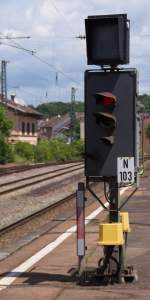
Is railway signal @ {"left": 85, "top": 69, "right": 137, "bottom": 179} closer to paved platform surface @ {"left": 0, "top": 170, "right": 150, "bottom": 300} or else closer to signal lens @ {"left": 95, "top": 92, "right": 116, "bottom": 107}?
signal lens @ {"left": 95, "top": 92, "right": 116, "bottom": 107}

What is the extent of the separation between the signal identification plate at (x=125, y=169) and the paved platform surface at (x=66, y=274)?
4.03 feet

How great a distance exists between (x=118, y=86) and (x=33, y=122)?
104 metres

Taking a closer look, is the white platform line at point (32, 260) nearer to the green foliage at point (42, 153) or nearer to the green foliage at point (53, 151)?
the green foliage at point (42, 153)

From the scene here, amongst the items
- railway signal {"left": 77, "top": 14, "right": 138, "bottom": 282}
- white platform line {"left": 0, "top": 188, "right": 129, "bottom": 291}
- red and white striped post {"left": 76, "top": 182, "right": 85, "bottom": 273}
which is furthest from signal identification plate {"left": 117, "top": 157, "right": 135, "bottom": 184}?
white platform line {"left": 0, "top": 188, "right": 129, "bottom": 291}

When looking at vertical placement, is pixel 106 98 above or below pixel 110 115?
above

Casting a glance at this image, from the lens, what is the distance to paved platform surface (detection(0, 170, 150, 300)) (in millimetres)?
7703

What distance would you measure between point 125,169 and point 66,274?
1.72 meters

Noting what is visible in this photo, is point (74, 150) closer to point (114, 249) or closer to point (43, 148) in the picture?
point (43, 148)

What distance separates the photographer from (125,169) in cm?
806

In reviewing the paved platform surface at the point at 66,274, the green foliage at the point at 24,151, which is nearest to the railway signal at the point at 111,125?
the paved platform surface at the point at 66,274

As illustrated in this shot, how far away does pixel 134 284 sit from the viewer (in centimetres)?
818

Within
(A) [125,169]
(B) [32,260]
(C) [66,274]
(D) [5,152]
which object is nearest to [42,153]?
(D) [5,152]

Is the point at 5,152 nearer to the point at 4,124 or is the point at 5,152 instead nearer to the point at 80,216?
the point at 4,124

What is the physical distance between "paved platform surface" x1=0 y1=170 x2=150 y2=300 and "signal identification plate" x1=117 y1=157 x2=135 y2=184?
1229 mm
